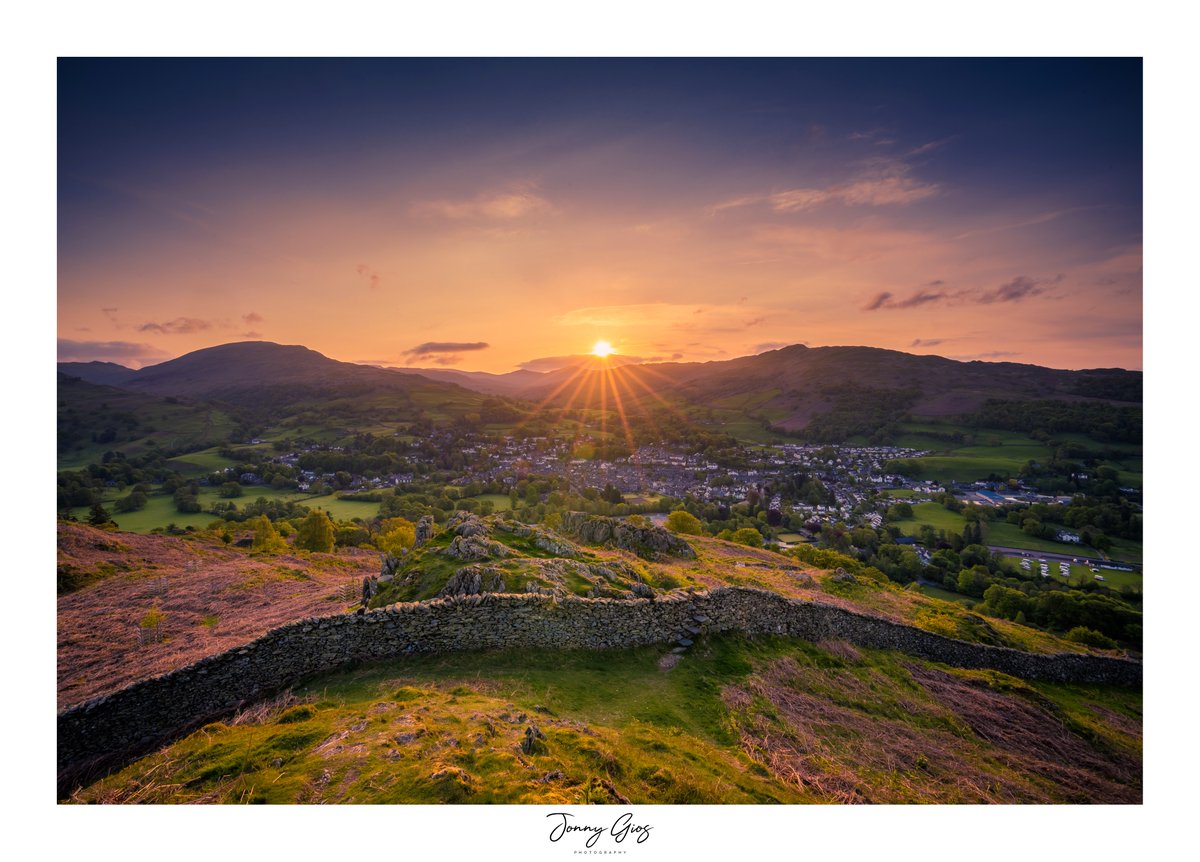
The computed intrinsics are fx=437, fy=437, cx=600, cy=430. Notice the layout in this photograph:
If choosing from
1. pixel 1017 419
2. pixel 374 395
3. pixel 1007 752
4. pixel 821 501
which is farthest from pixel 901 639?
pixel 374 395

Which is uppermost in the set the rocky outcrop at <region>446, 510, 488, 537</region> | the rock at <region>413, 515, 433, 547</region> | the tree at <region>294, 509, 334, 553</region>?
the rocky outcrop at <region>446, 510, 488, 537</region>

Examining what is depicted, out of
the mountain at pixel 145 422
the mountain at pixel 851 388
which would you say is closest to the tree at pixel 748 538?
the mountain at pixel 851 388

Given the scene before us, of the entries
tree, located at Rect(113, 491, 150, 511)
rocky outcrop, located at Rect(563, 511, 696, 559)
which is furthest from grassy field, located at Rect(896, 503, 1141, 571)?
tree, located at Rect(113, 491, 150, 511)

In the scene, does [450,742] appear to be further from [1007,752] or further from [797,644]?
[1007,752]

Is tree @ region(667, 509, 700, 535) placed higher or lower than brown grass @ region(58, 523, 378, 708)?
lower

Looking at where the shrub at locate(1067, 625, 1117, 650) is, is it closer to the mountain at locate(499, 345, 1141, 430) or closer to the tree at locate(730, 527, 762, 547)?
the tree at locate(730, 527, 762, 547)

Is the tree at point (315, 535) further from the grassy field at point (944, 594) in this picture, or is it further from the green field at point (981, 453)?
the green field at point (981, 453)
